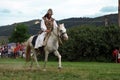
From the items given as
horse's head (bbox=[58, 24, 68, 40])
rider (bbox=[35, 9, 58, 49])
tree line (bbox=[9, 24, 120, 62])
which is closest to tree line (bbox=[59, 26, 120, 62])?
tree line (bbox=[9, 24, 120, 62])

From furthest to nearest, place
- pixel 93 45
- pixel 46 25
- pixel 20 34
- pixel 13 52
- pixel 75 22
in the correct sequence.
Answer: pixel 20 34 → pixel 75 22 → pixel 13 52 → pixel 93 45 → pixel 46 25

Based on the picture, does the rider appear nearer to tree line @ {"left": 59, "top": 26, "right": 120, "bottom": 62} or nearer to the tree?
tree line @ {"left": 59, "top": 26, "right": 120, "bottom": 62}

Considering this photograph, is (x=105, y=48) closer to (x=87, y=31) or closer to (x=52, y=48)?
(x=87, y=31)

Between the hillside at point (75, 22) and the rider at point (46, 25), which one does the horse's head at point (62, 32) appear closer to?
the rider at point (46, 25)

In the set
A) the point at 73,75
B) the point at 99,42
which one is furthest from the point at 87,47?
the point at 73,75

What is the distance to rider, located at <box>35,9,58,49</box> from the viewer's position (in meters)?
19.5

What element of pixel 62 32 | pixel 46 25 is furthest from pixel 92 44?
pixel 62 32

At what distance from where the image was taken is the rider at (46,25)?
1952cm

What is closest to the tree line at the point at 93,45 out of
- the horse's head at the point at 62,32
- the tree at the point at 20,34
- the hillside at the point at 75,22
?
the hillside at the point at 75,22

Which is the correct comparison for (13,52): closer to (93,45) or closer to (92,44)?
(92,44)

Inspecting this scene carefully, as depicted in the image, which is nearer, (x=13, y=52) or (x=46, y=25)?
(x=46, y=25)

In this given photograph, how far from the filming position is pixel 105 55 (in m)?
47.9

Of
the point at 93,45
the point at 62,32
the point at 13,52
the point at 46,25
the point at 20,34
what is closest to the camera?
the point at 62,32

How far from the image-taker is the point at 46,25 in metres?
19.7
